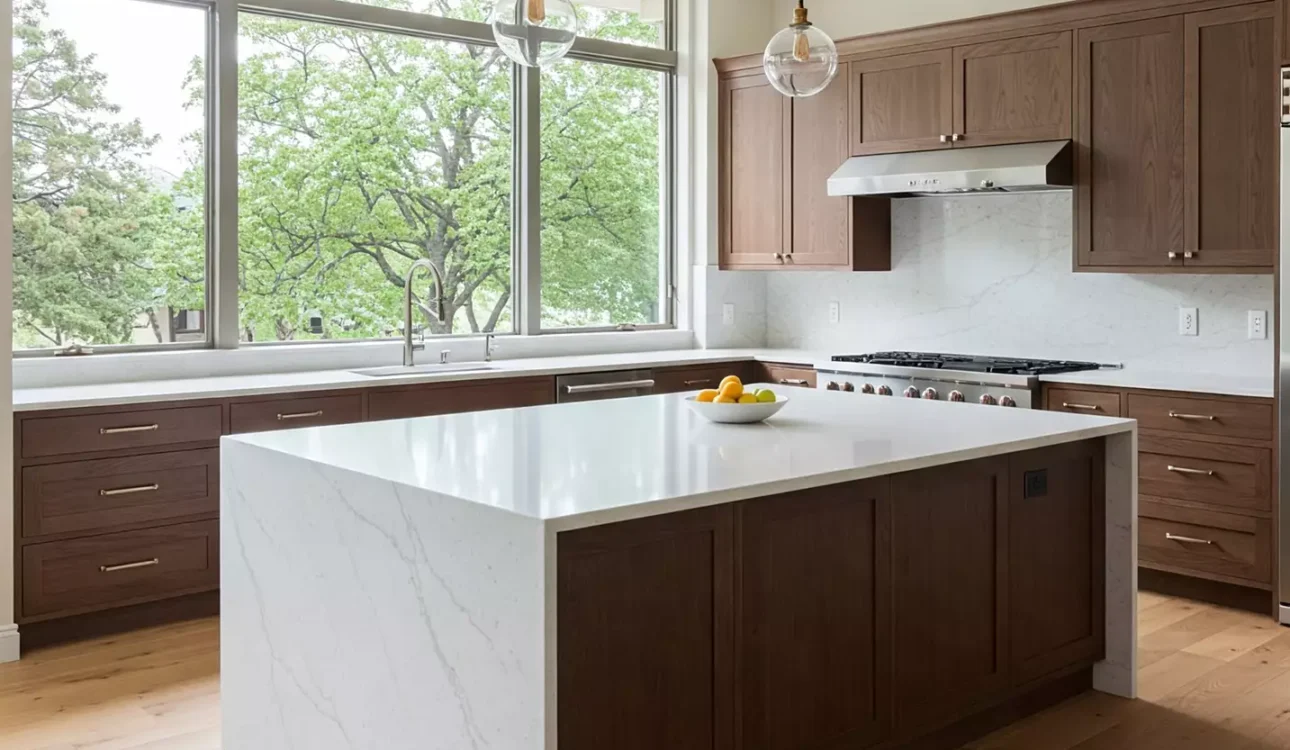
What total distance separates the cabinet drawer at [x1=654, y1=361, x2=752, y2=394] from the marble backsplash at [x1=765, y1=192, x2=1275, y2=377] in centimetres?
69

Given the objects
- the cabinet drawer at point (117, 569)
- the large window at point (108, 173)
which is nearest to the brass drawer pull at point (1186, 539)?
the cabinet drawer at point (117, 569)

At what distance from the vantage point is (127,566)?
4309mm

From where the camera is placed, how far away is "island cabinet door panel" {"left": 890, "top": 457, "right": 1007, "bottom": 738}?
307 cm

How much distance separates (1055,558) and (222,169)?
138 inches

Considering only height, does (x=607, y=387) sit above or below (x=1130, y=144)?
below

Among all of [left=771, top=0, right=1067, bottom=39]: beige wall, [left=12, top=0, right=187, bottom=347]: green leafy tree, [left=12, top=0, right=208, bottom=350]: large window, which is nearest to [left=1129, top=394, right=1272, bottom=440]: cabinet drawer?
[left=771, top=0, right=1067, bottom=39]: beige wall

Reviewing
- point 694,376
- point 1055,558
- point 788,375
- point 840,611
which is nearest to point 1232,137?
point 1055,558

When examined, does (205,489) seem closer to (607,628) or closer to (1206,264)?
(607,628)

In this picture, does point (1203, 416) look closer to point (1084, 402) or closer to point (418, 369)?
point (1084, 402)

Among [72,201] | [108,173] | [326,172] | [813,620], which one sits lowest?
[813,620]

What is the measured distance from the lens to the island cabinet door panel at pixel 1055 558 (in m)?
3.40

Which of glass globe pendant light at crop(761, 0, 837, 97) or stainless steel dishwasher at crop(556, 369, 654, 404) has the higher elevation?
glass globe pendant light at crop(761, 0, 837, 97)

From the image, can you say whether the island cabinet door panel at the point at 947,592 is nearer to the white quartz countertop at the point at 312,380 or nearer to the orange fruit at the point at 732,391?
the orange fruit at the point at 732,391

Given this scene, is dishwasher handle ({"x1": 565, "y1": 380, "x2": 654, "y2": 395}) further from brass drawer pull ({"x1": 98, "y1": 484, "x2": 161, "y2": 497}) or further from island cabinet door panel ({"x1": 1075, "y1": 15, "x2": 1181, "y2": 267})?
island cabinet door panel ({"x1": 1075, "y1": 15, "x2": 1181, "y2": 267})
